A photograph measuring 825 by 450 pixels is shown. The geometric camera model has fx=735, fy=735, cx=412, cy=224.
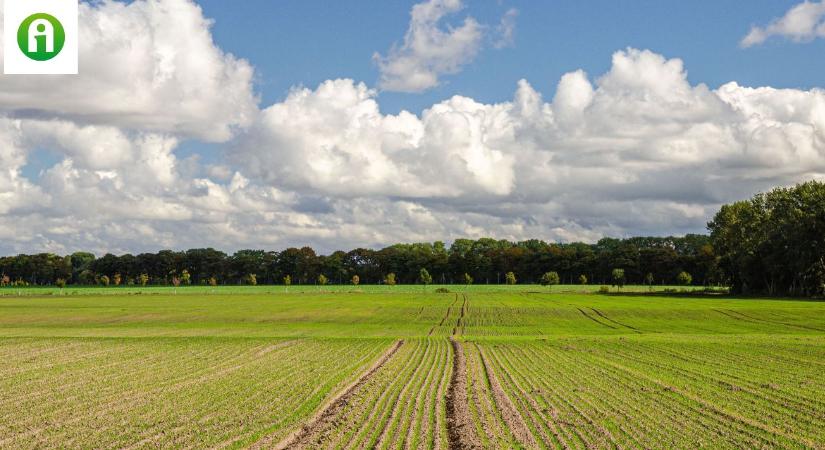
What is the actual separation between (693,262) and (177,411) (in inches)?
7118

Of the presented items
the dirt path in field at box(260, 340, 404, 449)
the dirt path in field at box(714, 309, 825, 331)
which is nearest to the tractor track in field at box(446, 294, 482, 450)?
the dirt path in field at box(260, 340, 404, 449)

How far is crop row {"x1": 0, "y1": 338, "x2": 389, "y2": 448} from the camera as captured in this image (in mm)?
17078

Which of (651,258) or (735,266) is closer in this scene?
(735,266)

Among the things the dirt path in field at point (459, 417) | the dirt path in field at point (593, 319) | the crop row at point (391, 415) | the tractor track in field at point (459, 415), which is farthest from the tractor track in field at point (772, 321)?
the dirt path in field at point (459, 417)

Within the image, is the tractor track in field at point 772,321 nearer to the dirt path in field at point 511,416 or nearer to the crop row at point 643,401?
the crop row at point 643,401

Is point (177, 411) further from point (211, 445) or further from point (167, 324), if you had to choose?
point (167, 324)

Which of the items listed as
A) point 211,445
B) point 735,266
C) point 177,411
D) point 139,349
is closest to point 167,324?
point 139,349

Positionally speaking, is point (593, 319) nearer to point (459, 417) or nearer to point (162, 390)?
point (162, 390)

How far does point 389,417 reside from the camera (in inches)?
733

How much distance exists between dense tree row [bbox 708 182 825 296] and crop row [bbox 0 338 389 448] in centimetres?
9506

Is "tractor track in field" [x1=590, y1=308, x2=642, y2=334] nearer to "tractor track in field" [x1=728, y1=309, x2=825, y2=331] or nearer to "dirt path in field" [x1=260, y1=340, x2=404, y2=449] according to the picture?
"tractor track in field" [x1=728, y1=309, x2=825, y2=331]

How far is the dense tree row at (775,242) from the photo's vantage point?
112 meters

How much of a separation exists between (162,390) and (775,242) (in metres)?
115

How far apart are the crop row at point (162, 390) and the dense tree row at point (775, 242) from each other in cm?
9506
